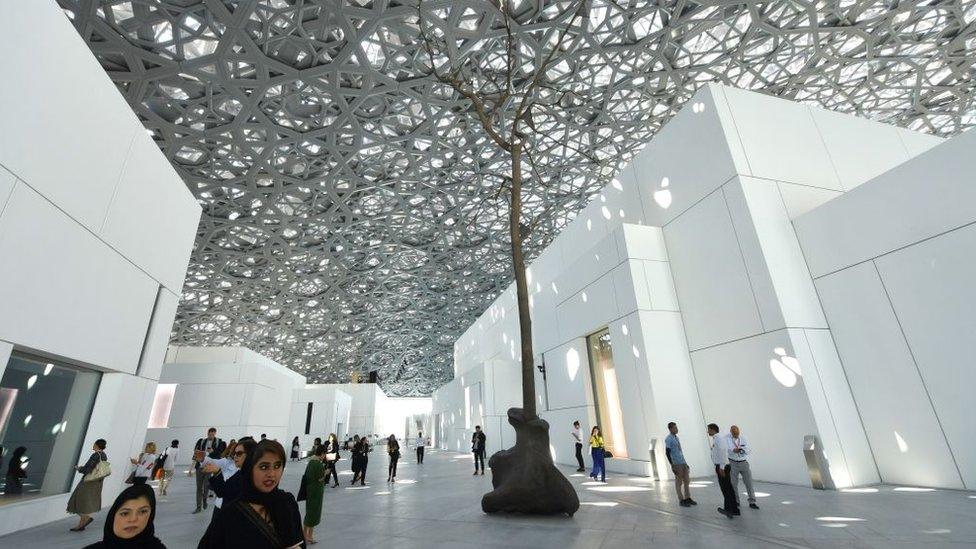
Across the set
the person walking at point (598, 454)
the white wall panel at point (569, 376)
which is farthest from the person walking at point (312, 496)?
the white wall panel at point (569, 376)

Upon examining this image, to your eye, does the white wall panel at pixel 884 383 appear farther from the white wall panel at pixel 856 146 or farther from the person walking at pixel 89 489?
the person walking at pixel 89 489

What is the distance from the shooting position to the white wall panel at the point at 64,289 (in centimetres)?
563

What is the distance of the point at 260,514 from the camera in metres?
2.12

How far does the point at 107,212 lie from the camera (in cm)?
758

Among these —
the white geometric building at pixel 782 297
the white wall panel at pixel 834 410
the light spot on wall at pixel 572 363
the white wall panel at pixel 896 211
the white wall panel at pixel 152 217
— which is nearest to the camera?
the white wall panel at pixel 896 211

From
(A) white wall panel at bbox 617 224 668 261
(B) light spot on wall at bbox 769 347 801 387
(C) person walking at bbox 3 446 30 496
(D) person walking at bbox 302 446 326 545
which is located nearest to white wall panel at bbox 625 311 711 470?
(A) white wall panel at bbox 617 224 668 261

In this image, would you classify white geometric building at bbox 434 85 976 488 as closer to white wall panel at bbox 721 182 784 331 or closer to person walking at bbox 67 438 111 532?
white wall panel at bbox 721 182 784 331

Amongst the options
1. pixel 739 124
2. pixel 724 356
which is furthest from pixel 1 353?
pixel 739 124

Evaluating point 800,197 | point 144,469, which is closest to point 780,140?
point 800,197

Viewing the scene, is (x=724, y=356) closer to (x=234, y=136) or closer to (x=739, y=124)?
(x=739, y=124)

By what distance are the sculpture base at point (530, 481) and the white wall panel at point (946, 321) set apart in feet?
21.8

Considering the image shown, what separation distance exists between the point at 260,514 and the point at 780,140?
13.2 m

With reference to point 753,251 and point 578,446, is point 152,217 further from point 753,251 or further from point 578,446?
point 753,251

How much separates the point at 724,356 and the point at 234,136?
2248 cm
